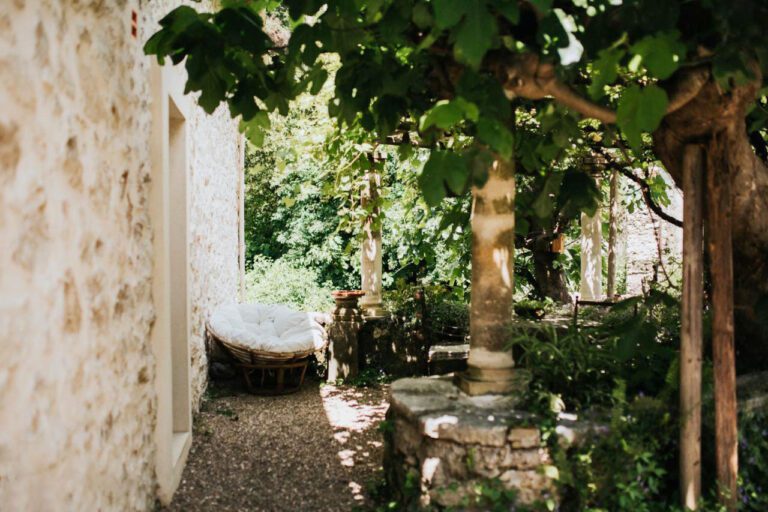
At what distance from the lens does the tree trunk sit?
Answer: 2672 mm

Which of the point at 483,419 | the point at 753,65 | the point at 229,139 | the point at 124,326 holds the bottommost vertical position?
the point at 483,419

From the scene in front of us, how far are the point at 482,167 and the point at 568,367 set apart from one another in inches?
59.1

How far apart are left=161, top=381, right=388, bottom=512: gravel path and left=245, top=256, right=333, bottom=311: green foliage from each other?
6.41m

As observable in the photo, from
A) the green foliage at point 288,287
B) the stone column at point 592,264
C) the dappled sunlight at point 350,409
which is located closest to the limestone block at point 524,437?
the dappled sunlight at point 350,409

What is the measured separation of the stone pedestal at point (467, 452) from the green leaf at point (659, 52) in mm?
1649

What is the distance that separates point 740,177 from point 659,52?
1481 mm

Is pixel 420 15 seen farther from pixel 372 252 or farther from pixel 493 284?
pixel 372 252

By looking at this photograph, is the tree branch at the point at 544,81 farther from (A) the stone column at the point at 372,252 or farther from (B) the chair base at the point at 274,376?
(A) the stone column at the point at 372,252

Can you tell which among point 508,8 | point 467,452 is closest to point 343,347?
point 467,452

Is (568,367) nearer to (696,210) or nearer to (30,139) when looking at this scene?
(696,210)

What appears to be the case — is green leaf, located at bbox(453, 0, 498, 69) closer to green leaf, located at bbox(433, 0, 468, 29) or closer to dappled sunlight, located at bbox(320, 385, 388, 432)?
green leaf, located at bbox(433, 0, 468, 29)

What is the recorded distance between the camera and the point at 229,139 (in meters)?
7.86

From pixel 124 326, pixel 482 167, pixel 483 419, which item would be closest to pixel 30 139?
pixel 124 326

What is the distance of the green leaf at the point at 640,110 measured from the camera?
6.66 ft
